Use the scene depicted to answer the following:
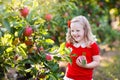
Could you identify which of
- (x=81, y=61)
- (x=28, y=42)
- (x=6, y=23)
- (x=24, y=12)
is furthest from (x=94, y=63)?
(x=6, y=23)

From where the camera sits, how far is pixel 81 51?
451cm

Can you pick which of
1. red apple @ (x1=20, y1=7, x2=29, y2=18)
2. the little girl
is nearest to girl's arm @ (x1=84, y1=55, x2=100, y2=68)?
the little girl

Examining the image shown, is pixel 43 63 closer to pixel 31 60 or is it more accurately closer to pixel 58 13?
pixel 31 60

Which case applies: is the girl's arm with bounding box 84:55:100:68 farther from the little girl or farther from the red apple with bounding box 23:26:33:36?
the red apple with bounding box 23:26:33:36

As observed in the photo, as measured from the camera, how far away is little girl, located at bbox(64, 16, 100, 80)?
14.6 feet

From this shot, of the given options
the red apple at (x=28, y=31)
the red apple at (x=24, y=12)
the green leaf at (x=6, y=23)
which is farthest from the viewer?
the red apple at (x=24, y=12)

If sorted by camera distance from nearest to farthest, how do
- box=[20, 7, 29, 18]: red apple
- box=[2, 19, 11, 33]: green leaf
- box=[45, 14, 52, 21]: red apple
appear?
1. box=[2, 19, 11, 33]: green leaf
2. box=[20, 7, 29, 18]: red apple
3. box=[45, 14, 52, 21]: red apple

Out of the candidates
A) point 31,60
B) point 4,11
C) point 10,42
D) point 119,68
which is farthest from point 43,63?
point 119,68

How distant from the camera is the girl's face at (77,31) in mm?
4461

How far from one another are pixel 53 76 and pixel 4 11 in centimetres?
91

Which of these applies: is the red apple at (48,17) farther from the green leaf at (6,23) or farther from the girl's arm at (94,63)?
the green leaf at (6,23)

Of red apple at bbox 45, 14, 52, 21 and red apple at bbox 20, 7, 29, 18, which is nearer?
red apple at bbox 20, 7, 29, 18

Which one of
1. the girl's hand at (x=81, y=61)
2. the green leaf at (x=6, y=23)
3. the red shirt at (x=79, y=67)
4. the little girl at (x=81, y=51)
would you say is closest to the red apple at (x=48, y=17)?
the little girl at (x=81, y=51)

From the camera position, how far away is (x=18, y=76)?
18.5 feet
